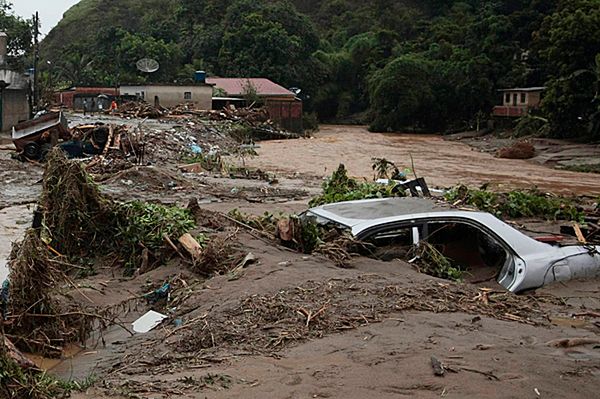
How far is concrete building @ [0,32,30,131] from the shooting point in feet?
119

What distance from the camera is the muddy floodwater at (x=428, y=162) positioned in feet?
99.5

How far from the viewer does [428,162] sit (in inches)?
1518

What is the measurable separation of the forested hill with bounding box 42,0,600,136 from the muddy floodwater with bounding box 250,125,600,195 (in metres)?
7.31

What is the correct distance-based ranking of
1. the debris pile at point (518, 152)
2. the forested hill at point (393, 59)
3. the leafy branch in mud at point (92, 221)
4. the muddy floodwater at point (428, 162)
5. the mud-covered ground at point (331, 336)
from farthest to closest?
the forested hill at point (393, 59)
the debris pile at point (518, 152)
the muddy floodwater at point (428, 162)
the leafy branch in mud at point (92, 221)
the mud-covered ground at point (331, 336)

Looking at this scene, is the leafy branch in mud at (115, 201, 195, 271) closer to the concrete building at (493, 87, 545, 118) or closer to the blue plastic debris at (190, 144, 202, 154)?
the blue plastic debris at (190, 144, 202, 154)

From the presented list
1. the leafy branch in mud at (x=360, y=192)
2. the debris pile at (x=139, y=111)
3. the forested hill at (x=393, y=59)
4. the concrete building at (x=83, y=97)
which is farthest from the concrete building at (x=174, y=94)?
the leafy branch in mud at (x=360, y=192)

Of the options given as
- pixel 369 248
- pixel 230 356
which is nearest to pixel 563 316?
pixel 369 248

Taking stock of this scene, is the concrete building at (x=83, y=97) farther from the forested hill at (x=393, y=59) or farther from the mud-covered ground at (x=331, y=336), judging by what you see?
the mud-covered ground at (x=331, y=336)

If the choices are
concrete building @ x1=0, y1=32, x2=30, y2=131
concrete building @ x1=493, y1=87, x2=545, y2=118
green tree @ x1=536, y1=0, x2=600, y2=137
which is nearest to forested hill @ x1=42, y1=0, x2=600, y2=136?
green tree @ x1=536, y1=0, x2=600, y2=137

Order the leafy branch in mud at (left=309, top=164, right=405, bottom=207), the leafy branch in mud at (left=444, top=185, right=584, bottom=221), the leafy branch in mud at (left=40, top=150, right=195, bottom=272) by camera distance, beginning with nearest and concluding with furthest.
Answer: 1. the leafy branch in mud at (left=40, top=150, right=195, bottom=272)
2. the leafy branch in mud at (left=444, top=185, right=584, bottom=221)
3. the leafy branch in mud at (left=309, top=164, right=405, bottom=207)

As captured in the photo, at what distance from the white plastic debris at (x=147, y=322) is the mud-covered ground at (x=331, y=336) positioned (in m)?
0.15

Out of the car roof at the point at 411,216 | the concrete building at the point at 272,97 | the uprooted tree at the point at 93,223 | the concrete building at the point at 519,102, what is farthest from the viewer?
the concrete building at the point at 519,102

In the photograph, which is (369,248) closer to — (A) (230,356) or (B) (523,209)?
(A) (230,356)

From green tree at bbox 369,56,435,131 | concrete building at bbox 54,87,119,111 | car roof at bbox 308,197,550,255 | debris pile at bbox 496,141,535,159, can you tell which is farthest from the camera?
green tree at bbox 369,56,435,131
